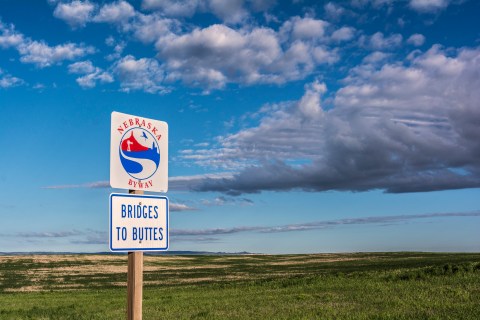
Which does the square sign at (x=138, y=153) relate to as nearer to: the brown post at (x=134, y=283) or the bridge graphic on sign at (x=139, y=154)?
the bridge graphic on sign at (x=139, y=154)

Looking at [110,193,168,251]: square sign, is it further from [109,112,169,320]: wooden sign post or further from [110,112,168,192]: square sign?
[110,112,168,192]: square sign

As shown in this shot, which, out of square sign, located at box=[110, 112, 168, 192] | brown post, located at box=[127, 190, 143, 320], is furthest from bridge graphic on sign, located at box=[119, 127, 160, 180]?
brown post, located at box=[127, 190, 143, 320]

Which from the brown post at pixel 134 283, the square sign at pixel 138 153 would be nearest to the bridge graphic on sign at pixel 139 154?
the square sign at pixel 138 153

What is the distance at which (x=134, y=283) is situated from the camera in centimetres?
718

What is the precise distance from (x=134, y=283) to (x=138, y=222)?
35.7 inches

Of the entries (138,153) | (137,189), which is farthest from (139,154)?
(137,189)

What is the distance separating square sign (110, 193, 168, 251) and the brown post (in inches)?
7.4

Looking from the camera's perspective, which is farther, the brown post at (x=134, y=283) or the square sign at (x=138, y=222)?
the brown post at (x=134, y=283)

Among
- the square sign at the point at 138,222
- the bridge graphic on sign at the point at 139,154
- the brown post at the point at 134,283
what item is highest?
the bridge graphic on sign at the point at 139,154

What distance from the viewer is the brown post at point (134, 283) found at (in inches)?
281

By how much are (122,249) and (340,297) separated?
16.5 meters

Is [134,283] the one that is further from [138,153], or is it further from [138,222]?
[138,153]

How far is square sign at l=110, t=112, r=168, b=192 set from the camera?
6.94 metres

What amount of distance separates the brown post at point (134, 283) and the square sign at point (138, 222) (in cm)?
19
